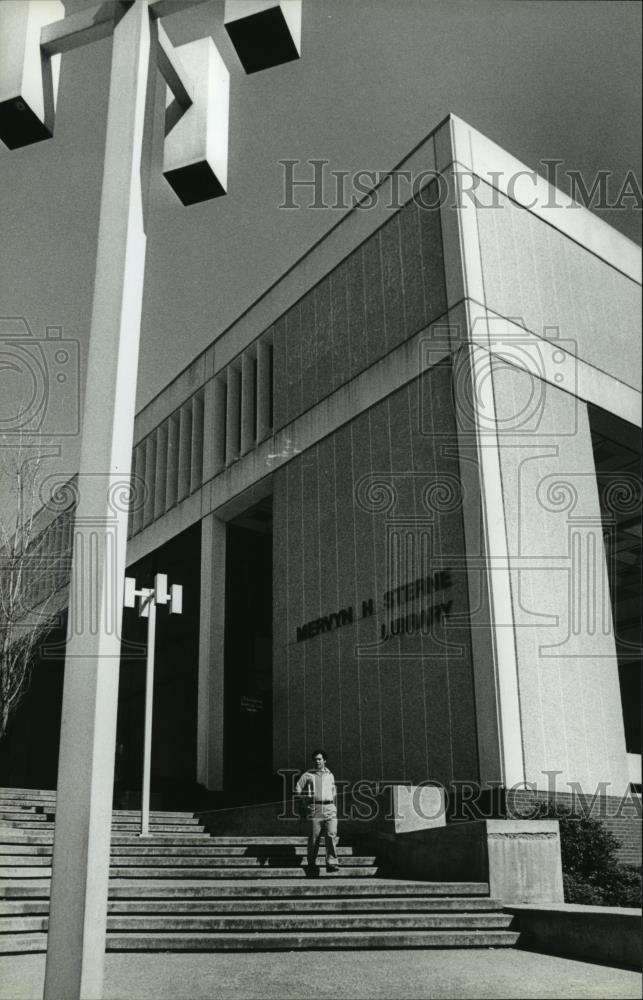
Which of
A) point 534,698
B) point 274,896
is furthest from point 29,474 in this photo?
point 534,698

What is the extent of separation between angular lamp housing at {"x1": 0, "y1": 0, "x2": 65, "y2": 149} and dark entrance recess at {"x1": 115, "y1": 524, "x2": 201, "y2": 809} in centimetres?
1768

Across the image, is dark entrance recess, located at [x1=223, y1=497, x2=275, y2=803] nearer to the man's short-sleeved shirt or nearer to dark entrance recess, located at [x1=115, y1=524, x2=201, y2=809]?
dark entrance recess, located at [x1=115, y1=524, x2=201, y2=809]

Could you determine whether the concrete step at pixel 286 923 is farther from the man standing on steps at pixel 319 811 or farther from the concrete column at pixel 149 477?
the concrete column at pixel 149 477

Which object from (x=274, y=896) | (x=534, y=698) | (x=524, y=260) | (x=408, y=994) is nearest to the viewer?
(x=408, y=994)

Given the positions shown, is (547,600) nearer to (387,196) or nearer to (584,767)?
(584,767)

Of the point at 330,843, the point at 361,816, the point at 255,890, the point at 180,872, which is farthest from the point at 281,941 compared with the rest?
the point at 361,816

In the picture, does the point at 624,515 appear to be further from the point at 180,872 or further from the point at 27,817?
the point at 180,872

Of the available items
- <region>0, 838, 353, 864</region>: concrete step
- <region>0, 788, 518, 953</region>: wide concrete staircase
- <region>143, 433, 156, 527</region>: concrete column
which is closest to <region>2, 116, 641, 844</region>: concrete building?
<region>143, 433, 156, 527</region>: concrete column

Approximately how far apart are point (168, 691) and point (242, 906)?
52.5 ft

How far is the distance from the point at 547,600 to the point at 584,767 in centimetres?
262

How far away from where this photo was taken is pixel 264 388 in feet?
67.9

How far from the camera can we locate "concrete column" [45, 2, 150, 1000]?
95.4 inches

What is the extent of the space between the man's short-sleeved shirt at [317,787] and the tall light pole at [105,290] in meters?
7.28

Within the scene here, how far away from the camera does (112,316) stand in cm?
293
